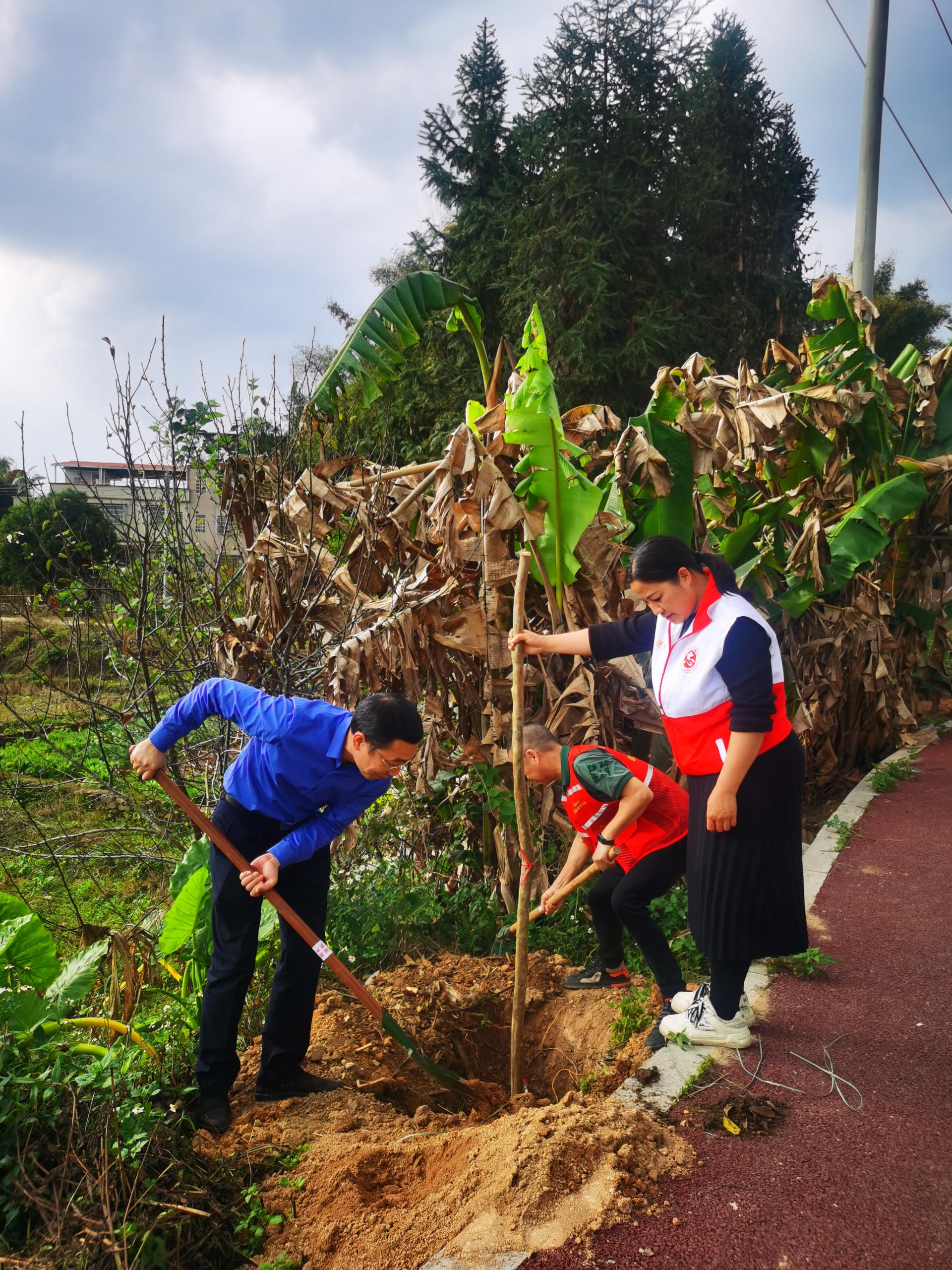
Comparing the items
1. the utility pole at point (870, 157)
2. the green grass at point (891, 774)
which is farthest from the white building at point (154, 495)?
the utility pole at point (870, 157)

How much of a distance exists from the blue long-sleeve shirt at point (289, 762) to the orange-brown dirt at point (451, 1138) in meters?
1.01

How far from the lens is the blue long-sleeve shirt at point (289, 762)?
327 cm

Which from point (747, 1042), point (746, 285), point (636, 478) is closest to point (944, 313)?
point (746, 285)

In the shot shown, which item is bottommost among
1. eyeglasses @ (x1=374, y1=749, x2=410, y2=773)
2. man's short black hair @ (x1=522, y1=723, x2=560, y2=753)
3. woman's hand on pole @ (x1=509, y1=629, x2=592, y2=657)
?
man's short black hair @ (x1=522, y1=723, x2=560, y2=753)

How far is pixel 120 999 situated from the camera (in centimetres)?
405

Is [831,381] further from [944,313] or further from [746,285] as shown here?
[944,313]

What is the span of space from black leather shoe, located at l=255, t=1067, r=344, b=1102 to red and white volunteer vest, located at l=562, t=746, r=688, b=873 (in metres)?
1.46

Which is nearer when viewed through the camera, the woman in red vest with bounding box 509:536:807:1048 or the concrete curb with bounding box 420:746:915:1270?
the concrete curb with bounding box 420:746:915:1270

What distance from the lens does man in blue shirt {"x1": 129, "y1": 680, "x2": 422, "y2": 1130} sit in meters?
3.25

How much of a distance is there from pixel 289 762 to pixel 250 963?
0.82 meters

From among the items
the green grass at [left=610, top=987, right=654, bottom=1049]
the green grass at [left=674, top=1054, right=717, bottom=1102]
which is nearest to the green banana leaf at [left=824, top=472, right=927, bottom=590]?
the green grass at [left=610, top=987, right=654, bottom=1049]

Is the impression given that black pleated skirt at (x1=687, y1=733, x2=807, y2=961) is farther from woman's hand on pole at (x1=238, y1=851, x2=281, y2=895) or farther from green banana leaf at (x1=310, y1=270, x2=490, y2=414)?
green banana leaf at (x1=310, y1=270, x2=490, y2=414)

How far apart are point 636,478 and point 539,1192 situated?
321cm

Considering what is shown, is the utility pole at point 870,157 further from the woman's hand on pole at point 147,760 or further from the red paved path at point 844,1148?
the woman's hand on pole at point 147,760
